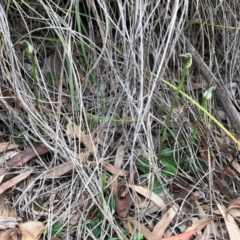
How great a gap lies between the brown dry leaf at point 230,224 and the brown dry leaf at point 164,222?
123mm

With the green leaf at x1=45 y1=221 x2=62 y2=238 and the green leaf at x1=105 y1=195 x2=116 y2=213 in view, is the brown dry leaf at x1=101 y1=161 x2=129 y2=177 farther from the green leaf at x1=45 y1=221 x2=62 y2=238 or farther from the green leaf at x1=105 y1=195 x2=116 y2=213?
the green leaf at x1=45 y1=221 x2=62 y2=238

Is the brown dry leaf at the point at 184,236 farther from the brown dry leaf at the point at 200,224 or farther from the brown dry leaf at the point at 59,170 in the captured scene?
the brown dry leaf at the point at 59,170

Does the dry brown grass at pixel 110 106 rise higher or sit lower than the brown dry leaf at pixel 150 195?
higher

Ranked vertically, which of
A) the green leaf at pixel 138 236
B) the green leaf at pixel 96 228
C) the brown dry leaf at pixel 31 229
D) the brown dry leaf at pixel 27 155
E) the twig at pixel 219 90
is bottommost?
the green leaf at pixel 138 236

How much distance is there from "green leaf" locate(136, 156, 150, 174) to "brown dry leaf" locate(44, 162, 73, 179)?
189 millimetres

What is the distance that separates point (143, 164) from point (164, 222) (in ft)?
0.58

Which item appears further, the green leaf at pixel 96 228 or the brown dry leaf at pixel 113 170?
the brown dry leaf at pixel 113 170

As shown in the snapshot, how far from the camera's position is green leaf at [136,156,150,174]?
1423mm

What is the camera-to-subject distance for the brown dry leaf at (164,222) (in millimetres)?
1317

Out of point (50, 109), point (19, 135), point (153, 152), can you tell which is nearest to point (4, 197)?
point (19, 135)

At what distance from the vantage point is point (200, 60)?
4.95 feet

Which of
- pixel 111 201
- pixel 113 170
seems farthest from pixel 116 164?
pixel 111 201

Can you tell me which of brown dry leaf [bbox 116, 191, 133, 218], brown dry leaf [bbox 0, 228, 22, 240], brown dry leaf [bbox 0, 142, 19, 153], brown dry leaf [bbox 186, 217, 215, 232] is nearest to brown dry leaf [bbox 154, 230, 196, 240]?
brown dry leaf [bbox 186, 217, 215, 232]

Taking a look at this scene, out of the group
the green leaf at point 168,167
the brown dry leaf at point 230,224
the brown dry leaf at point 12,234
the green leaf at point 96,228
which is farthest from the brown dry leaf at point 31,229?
the brown dry leaf at point 230,224
